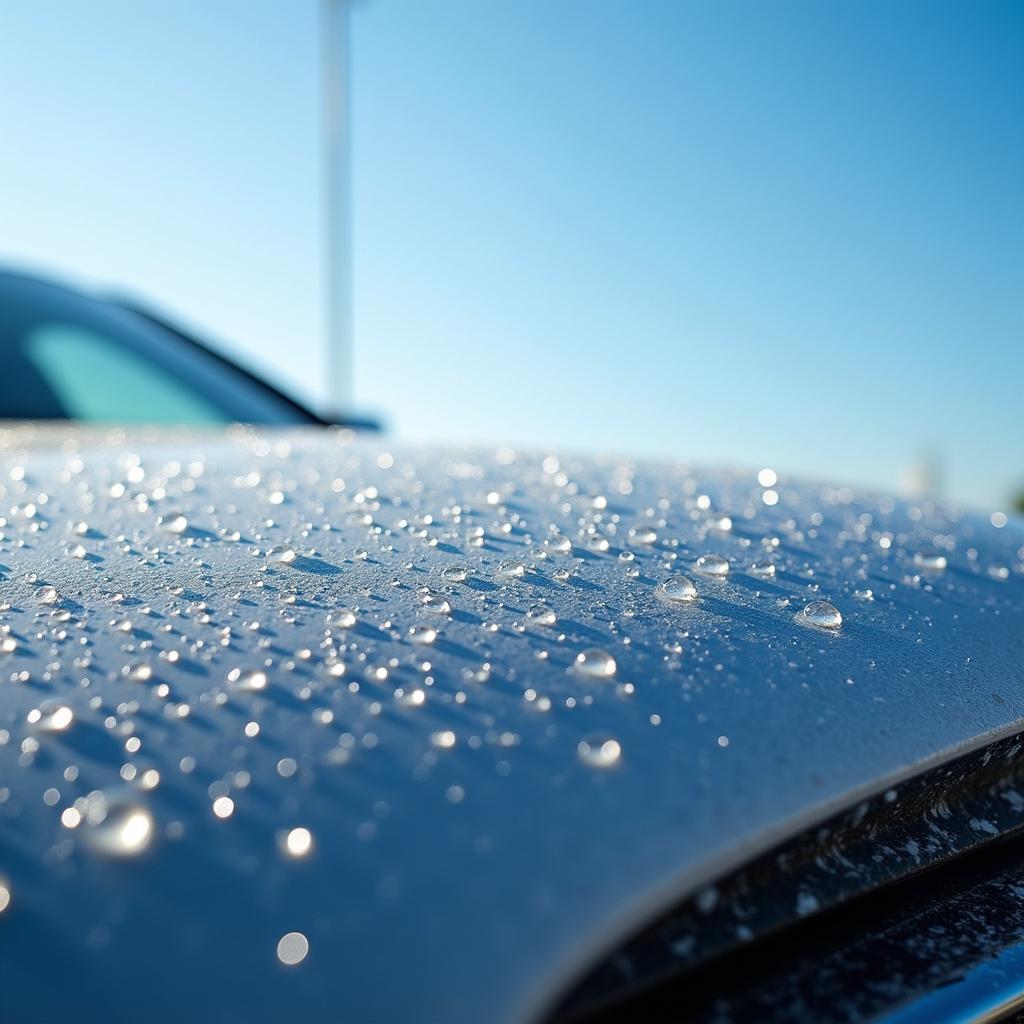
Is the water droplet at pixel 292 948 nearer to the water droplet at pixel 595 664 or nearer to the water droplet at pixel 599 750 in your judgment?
the water droplet at pixel 599 750

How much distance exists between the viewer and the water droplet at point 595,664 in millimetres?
880

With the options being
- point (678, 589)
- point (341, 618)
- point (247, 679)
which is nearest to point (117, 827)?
point (247, 679)

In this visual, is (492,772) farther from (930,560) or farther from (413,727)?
(930,560)

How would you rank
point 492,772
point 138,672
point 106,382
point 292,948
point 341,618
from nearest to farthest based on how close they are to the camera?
point 292,948
point 492,772
point 138,672
point 341,618
point 106,382

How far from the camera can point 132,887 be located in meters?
0.63

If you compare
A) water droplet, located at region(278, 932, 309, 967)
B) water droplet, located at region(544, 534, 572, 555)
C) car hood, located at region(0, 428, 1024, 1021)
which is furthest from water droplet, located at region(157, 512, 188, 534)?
water droplet, located at region(278, 932, 309, 967)

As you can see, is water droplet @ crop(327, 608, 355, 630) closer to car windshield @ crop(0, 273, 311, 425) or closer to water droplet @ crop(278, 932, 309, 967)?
water droplet @ crop(278, 932, 309, 967)

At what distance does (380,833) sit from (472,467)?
41.7 inches

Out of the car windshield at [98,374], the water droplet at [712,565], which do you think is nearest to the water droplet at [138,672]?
the water droplet at [712,565]

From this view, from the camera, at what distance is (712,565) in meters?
1.20

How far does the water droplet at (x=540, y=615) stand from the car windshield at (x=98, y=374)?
1813 mm

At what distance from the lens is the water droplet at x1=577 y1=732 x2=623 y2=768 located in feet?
2.49

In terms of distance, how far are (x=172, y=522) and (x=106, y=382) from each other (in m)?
1.65

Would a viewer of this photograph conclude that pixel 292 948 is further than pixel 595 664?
No
